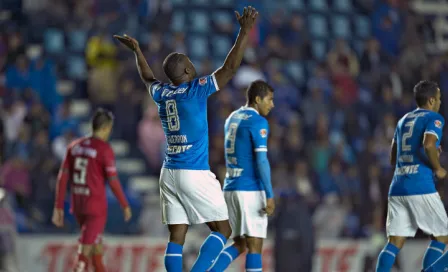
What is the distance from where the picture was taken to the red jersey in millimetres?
10156

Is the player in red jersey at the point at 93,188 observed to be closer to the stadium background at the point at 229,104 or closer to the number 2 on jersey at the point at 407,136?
the stadium background at the point at 229,104

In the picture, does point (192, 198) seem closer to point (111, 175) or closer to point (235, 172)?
point (235, 172)

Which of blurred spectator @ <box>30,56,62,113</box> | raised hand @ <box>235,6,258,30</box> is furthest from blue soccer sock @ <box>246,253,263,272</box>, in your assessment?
blurred spectator @ <box>30,56,62,113</box>

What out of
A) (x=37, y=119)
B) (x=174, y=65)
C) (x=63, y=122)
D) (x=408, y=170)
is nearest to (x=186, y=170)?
(x=174, y=65)

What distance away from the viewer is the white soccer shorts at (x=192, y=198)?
8.07 metres

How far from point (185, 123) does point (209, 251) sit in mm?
1171

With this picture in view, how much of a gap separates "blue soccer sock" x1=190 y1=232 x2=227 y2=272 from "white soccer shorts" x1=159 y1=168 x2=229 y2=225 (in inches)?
7.2

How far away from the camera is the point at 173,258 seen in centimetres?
801

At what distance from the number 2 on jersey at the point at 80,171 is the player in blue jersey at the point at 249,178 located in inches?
71.0

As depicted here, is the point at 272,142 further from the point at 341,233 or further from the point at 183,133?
the point at 183,133

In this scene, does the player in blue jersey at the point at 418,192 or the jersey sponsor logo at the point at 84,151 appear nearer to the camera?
the player in blue jersey at the point at 418,192

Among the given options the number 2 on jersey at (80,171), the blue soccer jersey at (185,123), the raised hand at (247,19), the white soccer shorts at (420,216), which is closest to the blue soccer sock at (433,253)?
the white soccer shorts at (420,216)

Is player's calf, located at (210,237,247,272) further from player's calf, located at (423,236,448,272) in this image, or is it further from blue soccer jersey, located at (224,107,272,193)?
player's calf, located at (423,236,448,272)

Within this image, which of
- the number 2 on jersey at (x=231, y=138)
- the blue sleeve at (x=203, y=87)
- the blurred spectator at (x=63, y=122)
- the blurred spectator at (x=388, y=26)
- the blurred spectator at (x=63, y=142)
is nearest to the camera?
the blue sleeve at (x=203, y=87)
